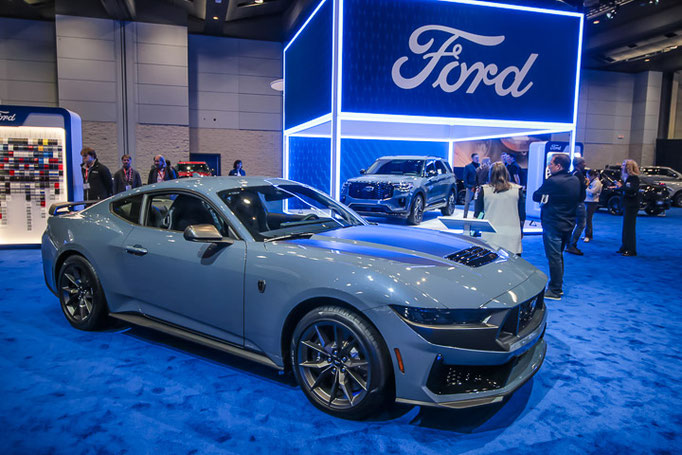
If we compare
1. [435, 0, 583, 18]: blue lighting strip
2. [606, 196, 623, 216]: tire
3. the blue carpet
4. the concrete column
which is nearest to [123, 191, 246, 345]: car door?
the blue carpet

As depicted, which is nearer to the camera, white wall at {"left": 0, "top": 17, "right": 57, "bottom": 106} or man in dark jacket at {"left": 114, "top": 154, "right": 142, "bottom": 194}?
man in dark jacket at {"left": 114, "top": 154, "right": 142, "bottom": 194}

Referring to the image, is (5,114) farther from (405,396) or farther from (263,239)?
(405,396)

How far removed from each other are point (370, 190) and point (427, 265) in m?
7.68

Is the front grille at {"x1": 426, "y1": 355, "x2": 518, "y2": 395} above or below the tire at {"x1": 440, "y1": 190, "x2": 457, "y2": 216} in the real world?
below

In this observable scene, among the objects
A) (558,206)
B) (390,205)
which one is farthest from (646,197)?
(558,206)

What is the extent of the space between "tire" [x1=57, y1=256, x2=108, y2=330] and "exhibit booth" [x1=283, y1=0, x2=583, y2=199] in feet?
20.3

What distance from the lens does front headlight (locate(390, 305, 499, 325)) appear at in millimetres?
2412

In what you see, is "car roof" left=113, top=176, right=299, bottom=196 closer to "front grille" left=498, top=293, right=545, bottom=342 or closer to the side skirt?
the side skirt

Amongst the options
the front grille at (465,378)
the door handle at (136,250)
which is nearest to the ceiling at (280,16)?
the door handle at (136,250)

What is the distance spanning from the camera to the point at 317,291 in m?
2.67

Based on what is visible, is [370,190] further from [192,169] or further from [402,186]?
[192,169]

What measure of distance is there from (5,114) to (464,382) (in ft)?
28.2

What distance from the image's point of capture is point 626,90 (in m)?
25.8

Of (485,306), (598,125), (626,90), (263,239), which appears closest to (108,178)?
(263,239)
